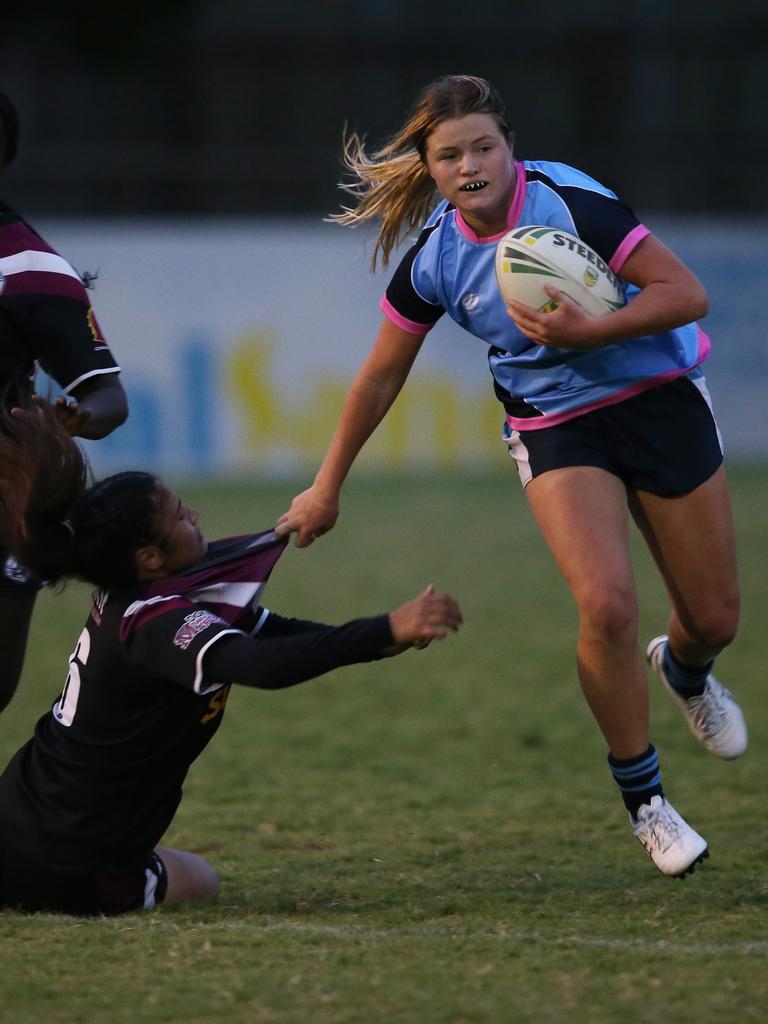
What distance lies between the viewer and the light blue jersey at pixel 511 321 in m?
4.22

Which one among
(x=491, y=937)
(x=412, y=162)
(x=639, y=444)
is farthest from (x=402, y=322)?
(x=491, y=937)

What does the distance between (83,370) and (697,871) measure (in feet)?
7.16

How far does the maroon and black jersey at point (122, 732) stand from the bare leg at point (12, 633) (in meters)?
0.38

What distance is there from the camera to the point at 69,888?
3.85m

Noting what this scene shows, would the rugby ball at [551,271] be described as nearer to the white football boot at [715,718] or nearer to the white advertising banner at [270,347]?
the white football boot at [715,718]

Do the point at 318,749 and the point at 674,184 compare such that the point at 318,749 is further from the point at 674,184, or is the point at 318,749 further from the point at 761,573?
the point at 674,184

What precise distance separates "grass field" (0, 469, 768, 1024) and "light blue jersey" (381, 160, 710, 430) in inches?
51.3

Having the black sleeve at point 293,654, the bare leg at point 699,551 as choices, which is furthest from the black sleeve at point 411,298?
the black sleeve at point 293,654

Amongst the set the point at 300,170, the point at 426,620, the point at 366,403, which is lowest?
the point at 300,170

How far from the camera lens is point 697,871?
4328 millimetres

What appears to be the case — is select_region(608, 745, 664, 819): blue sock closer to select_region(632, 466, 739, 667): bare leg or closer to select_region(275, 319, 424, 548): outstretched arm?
select_region(632, 466, 739, 667): bare leg

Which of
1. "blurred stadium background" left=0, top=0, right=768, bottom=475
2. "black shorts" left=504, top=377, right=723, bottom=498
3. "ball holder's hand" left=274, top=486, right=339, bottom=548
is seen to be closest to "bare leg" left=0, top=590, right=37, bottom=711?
"ball holder's hand" left=274, top=486, right=339, bottom=548

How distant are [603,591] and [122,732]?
1.24 meters

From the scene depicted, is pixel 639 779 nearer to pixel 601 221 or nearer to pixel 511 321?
pixel 511 321
